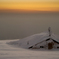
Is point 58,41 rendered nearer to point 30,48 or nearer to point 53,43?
point 53,43

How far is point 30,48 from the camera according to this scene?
425 inches

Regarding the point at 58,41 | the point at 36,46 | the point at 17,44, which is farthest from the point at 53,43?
the point at 17,44

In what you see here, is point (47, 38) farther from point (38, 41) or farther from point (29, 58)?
point (29, 58)

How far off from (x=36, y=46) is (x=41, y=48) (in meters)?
0.43

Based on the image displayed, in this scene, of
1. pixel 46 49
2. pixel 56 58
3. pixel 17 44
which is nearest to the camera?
pixel 56 58

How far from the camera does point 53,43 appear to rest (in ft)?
35.3

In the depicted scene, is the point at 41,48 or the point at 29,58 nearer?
the point at 29,58

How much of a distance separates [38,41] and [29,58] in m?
4.81

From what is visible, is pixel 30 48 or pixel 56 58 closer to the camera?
pixel 56 58

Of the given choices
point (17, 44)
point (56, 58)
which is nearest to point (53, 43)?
point (17, 44)

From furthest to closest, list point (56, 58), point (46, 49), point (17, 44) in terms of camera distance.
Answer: point (17, 44), point (46, 49), point (56, 58)

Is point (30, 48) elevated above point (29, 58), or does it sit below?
above

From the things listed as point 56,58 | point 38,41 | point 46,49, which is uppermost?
point 38,41

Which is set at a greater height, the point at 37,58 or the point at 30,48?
the point at 30,48
